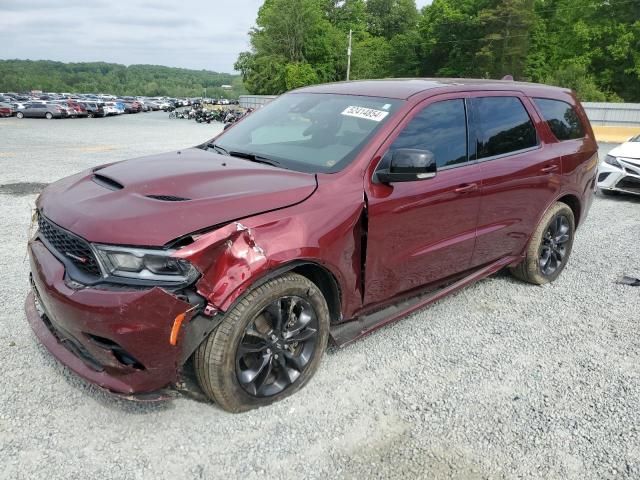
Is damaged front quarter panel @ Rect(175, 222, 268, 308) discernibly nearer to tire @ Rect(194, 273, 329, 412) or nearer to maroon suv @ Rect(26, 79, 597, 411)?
maroon suv @ Rect(26, 79, 597, 411)

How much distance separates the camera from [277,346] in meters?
2.74

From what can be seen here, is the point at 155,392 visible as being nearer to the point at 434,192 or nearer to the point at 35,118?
the point at 434,192

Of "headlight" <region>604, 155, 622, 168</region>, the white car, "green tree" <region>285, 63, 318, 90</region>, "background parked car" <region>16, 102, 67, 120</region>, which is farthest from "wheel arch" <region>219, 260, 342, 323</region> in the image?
"green tree" <region>285, 63, 318, 90</region>

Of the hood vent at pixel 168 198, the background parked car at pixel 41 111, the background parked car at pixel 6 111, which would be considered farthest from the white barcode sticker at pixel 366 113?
the background parked car at pixel 6 111

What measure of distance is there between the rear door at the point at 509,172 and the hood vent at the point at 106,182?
2.47 meters

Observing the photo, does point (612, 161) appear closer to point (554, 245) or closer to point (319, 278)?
point (554, 245)

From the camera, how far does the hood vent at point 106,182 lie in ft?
9.00

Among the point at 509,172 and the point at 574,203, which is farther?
the point at 574,203

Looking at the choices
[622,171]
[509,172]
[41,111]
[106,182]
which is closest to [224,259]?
[106,182]

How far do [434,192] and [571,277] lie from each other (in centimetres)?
249

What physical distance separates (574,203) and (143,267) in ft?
13.7

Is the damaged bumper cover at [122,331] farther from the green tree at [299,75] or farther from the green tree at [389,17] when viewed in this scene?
the green tree at [389,17]

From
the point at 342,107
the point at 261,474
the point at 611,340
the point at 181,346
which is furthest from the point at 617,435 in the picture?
the point at 342,107

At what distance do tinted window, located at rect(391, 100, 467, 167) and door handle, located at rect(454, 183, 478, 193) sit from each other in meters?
0.18
